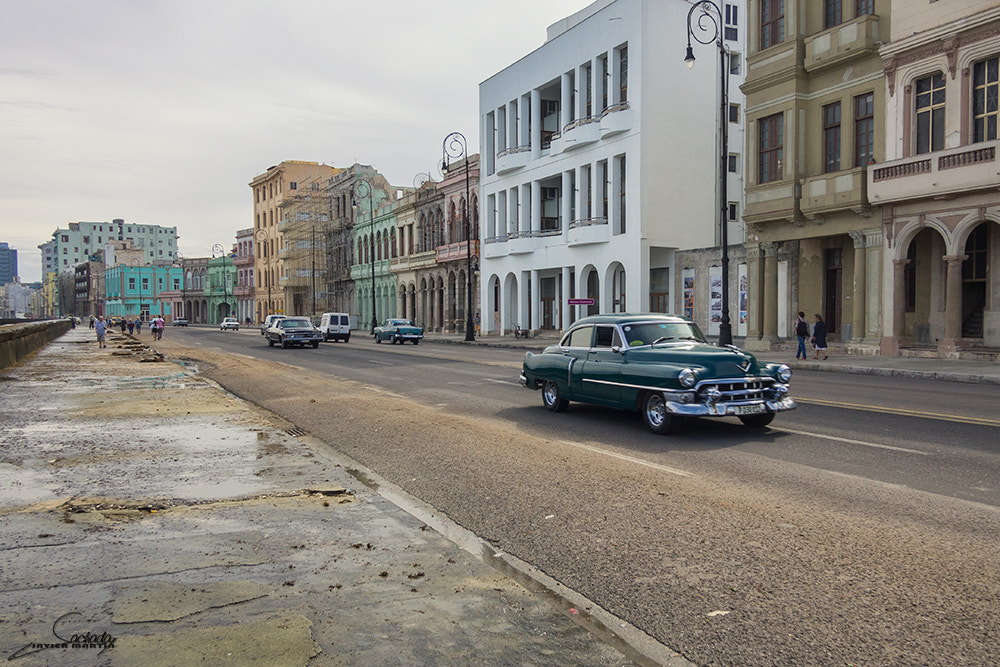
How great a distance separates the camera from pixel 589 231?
41.4 metres

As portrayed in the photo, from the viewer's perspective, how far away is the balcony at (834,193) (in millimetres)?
26328

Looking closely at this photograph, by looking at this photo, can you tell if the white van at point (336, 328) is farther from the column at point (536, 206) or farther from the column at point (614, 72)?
the column at point (614, 72)

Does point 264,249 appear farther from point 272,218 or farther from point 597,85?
point 597,85

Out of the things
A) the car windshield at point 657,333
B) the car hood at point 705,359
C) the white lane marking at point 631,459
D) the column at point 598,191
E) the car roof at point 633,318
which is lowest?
the white lane marking at point 631,459

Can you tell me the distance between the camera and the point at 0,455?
8875mm

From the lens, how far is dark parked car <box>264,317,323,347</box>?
38688mm

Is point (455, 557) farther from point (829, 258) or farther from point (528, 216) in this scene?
point (528, 216)

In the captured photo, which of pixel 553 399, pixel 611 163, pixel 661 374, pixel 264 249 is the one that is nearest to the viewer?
pixel 661 374

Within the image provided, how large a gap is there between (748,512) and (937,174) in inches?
852

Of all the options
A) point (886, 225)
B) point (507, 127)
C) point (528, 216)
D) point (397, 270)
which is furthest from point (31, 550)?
point (397, 270)

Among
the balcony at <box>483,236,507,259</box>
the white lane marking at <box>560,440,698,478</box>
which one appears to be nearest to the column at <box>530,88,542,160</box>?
the balcony at <box>483,236,507,259</box>

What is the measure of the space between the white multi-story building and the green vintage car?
26316mm

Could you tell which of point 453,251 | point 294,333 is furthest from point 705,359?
point 453,251

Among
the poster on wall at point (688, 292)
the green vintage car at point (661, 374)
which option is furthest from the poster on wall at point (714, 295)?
the green vintage car at point (661, 374)
